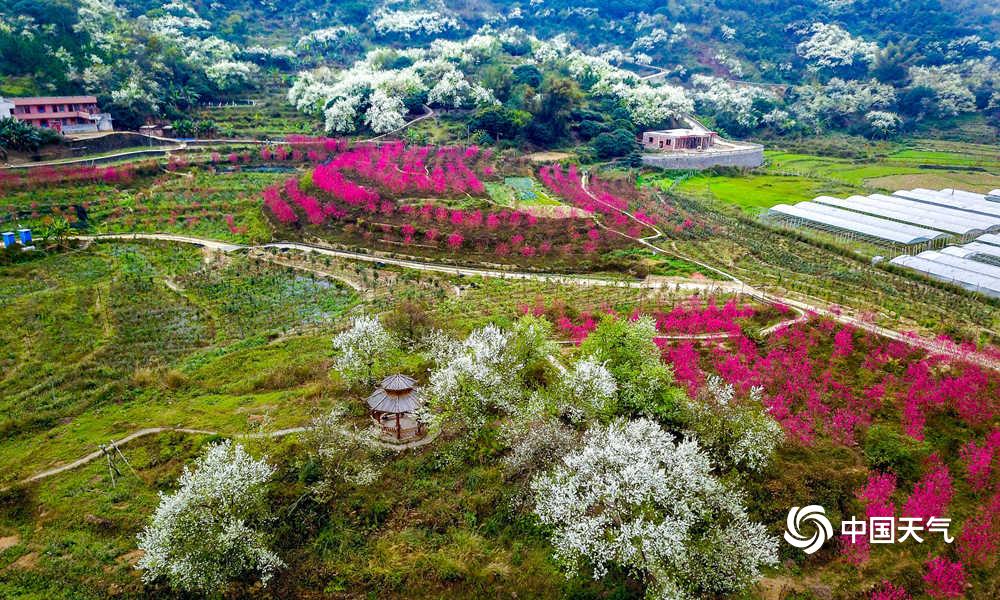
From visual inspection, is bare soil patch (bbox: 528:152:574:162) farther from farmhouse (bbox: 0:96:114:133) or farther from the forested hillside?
farmhouse (bbox: 0:96:114:133)

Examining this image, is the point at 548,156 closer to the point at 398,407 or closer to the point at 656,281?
the point at 656,281

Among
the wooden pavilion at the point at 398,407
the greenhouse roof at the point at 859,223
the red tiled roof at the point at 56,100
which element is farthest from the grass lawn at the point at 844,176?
the red tiled roof at the point at 56,100

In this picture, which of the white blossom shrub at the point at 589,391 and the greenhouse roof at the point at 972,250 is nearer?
the white blossom shrub at the point at 589,391

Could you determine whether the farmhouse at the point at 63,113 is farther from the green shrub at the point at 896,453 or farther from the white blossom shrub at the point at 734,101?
the white blossom shrub at the point at 734,101

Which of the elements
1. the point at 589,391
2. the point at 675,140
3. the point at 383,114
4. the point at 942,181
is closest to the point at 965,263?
the point at 942,181

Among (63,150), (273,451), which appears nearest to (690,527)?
(273,451)

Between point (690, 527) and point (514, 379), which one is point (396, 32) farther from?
point (690, 527)
